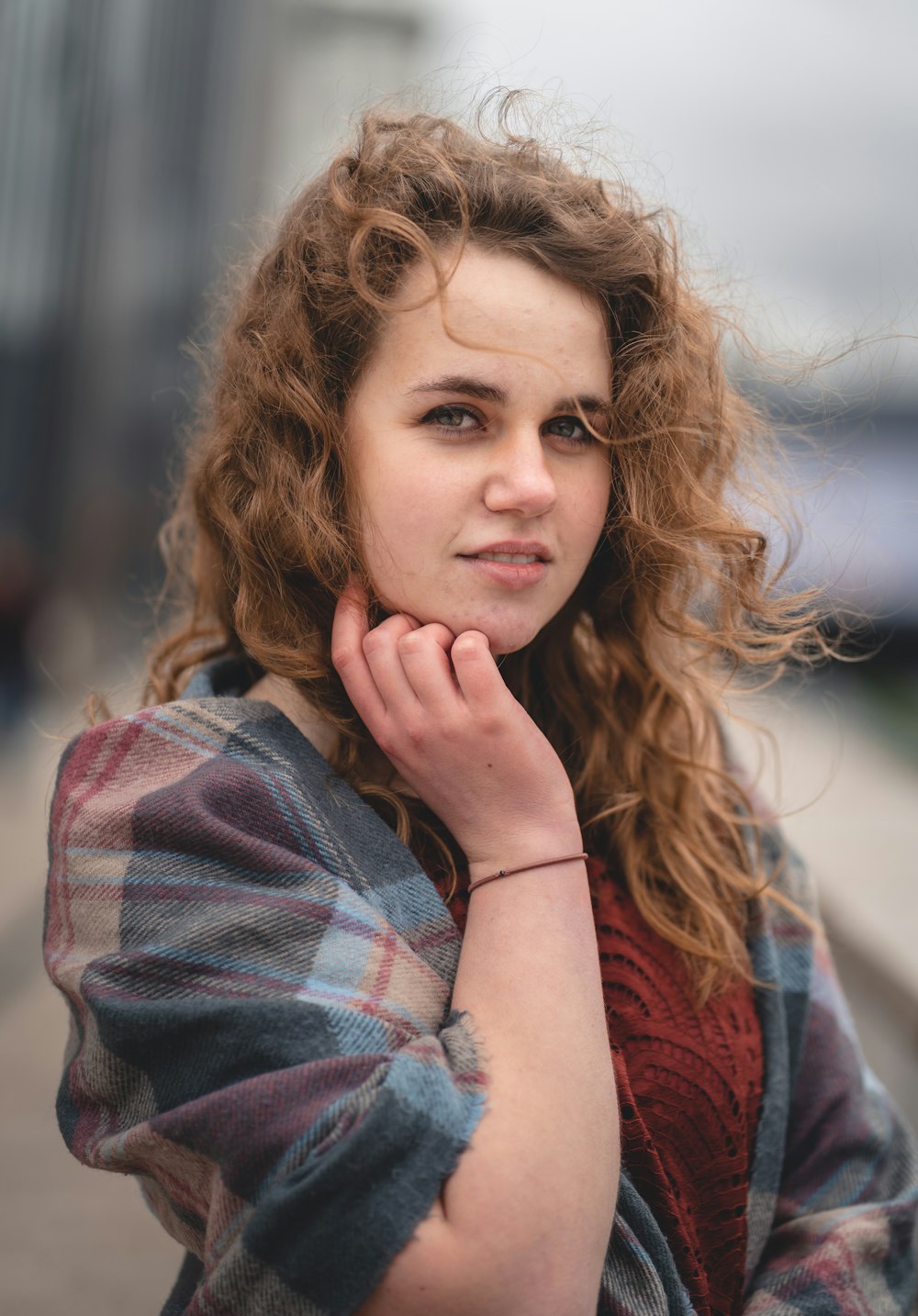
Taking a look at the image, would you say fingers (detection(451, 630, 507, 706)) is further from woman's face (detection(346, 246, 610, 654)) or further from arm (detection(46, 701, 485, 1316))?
arm (detection(46, 701, 485, 1316))

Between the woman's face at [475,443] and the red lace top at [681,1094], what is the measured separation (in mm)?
356

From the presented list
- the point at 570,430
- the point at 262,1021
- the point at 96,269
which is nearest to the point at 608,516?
the point at 570,430

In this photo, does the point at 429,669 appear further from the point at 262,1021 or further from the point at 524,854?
the point at 262,1021

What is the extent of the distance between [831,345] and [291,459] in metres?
0.77

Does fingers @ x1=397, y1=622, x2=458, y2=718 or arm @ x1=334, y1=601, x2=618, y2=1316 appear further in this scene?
fingers @ x1=397, y1=622, x2=458, y2=718

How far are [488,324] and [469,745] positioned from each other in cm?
48

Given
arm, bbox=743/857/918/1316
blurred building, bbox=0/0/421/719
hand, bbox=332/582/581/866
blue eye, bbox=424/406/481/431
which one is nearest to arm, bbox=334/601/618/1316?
hand, bbox=332/582/581/866

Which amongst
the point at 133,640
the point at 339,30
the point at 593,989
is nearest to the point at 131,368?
the point at 133,640

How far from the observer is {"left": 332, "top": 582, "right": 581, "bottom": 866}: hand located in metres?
1.30

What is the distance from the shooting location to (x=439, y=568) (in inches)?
52.8

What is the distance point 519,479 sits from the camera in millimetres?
1307

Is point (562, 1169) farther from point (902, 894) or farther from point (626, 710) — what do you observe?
point (902, 894)

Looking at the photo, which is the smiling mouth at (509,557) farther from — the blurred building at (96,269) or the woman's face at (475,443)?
the blurred building at (96,269)

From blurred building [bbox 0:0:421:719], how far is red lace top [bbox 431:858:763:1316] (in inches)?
225
